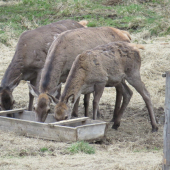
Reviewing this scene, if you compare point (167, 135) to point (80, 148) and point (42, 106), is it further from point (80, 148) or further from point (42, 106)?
point (42, 106)

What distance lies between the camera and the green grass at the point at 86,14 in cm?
1607

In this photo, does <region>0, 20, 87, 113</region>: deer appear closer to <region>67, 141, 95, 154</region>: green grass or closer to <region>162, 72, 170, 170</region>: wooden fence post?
<region>67, 141, 95, 154</region>: green grass

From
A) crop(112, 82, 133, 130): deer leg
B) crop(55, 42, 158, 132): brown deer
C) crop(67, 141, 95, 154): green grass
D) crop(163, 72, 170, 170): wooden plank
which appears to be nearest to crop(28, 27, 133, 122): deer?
crop(112, 82, 133, 130): deer leg

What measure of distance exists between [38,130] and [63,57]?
6.76 feet

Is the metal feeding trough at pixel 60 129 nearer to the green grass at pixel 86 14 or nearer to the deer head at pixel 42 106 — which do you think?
the deer head at pixel 42 106

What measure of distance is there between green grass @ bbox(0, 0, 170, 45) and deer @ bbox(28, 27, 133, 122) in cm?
585

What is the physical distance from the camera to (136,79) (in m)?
8.47

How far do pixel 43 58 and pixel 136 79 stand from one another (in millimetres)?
2442

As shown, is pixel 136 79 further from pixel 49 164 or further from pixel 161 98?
pixel 49 164

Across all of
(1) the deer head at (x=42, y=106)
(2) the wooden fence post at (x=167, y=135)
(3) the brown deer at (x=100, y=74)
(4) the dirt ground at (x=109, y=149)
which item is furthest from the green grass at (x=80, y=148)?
(2) the wooden fence post at (x=167, y=135)

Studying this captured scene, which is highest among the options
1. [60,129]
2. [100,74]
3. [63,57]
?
[63,57]

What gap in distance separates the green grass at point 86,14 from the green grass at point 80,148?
29.5 ft

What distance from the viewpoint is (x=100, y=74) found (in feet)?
26.3

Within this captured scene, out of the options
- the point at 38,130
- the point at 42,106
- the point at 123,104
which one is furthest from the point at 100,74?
the point at 38,130
